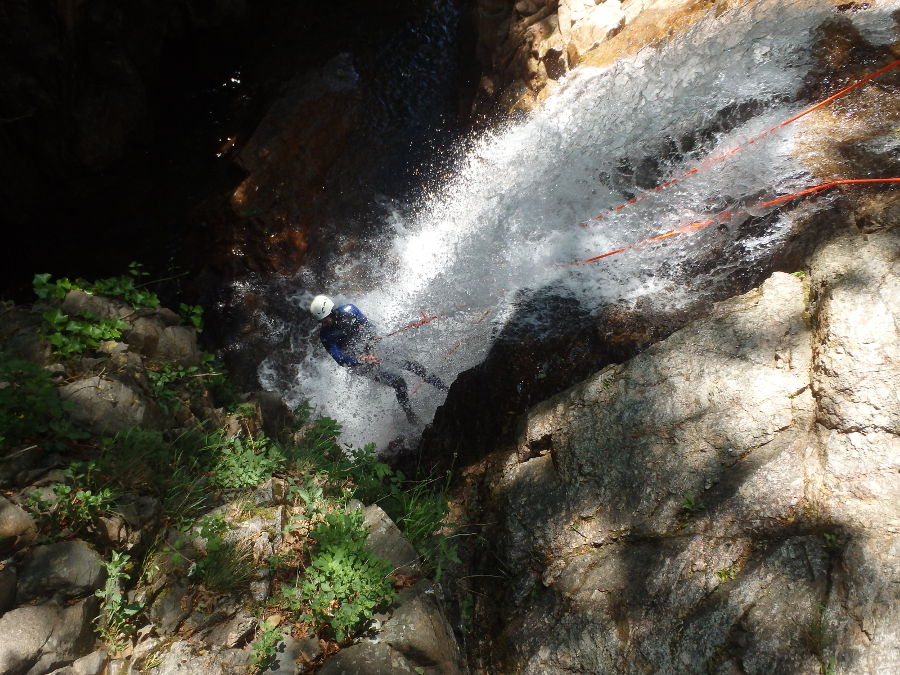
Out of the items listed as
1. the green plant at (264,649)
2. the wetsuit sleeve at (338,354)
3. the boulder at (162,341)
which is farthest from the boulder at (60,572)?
the wetsuit sleeve at (338,354)

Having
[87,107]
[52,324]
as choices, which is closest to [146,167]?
[87,107]

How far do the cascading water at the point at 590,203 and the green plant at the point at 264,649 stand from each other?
3.30m

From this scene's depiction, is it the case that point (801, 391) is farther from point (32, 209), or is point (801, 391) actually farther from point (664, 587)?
point (32, 209)

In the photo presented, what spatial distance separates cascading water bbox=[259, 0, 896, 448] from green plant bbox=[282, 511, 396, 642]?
2776 mm

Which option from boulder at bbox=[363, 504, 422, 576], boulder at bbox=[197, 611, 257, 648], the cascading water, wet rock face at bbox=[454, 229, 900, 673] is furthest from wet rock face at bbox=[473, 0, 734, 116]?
boulder at bbox=[197, 611, 257, 648]

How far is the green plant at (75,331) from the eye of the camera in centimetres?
337

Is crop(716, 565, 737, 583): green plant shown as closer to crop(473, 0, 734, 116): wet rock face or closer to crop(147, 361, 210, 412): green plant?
crop(147, 361, 210, 412): green plant

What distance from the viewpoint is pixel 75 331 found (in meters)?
3.51

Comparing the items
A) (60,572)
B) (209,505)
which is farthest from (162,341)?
(60,572)

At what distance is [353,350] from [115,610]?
4.05 m

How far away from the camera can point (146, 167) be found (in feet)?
27.8

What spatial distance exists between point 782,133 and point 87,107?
9.29 m

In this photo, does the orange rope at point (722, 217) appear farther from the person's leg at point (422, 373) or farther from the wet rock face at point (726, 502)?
the person's leg at point (422, 373)

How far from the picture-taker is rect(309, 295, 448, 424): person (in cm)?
600
